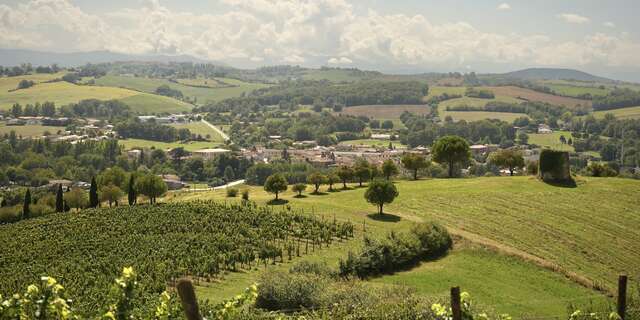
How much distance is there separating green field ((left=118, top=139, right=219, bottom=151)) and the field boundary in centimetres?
13479

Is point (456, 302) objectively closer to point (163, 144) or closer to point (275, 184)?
point (275, 184)

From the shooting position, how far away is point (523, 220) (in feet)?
195

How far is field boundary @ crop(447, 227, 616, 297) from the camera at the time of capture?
1767 inches

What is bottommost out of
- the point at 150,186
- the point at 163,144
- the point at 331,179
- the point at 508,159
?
the point at 163,144

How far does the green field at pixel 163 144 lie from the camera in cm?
18268

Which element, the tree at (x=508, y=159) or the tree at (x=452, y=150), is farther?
the tree at (x=508, y=159)

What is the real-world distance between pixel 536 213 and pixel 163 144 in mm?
150133

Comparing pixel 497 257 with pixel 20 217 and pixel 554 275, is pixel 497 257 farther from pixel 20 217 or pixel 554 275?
pixel 20 217

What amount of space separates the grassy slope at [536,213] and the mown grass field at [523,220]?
0.30 ft

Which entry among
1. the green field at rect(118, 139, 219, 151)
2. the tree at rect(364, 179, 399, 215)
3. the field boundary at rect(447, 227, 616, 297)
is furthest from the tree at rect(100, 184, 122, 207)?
the green field at rect(118, 139, 219, 151)

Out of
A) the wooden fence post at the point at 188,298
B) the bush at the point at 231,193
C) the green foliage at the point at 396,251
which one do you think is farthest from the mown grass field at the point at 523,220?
the wooden fence post at the point at 188,298

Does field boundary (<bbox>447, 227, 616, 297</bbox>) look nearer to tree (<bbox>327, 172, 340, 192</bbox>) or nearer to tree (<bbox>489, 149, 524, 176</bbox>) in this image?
tree (<bbox>327, 172, 340, 192</bbox>)

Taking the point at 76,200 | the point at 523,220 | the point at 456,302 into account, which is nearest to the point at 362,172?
the point at 523,220

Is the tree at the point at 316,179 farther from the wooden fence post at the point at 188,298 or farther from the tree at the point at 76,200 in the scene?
the wooden fence post at the point at 188,298
